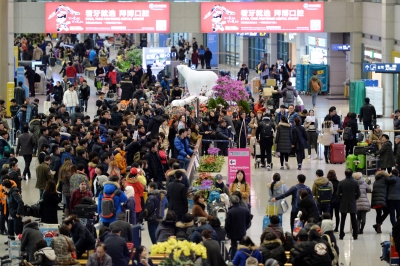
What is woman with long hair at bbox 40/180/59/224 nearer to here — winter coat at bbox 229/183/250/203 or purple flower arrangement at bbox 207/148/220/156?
winter coat at bbox 229/183/250/203

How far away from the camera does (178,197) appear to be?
62.6 feet

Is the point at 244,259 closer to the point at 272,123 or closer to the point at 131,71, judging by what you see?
the point at 272,123

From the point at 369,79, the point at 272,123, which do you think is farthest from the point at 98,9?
the point at 272,123

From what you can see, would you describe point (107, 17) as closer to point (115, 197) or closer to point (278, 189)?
point (278, 189)

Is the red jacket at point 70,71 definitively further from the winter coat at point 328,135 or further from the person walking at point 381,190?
the person walking at point 381,190

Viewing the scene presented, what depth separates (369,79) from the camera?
38.9 m

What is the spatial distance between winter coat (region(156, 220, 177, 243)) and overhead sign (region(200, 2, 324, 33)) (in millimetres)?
22222

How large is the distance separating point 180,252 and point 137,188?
5.11m

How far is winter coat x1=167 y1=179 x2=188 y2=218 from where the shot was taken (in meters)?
19.1

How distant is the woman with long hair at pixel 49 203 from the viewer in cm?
1895

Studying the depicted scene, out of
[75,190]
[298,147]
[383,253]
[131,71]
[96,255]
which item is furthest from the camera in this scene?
[131,71]

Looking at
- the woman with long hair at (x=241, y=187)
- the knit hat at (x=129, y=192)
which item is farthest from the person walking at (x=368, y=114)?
the knit hat at (x=129, y=192)

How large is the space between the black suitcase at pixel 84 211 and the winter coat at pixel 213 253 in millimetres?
3512

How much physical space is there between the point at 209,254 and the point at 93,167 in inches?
256
